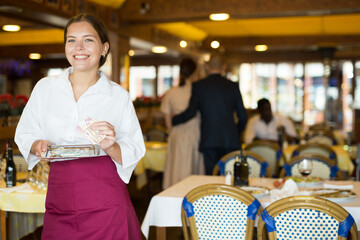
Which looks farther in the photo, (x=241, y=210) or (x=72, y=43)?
(x=241, y=210)

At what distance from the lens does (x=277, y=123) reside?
270 inches

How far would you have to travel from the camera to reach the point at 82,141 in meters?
2.00

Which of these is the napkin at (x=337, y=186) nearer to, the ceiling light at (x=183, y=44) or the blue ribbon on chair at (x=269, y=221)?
the blue ribbon on chair at (x=269, y=221)

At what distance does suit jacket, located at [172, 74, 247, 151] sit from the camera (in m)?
5.05

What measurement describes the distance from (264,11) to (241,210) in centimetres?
535

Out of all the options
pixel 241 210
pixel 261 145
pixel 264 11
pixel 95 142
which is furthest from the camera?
pixel 264 11

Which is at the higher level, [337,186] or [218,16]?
[218,16]

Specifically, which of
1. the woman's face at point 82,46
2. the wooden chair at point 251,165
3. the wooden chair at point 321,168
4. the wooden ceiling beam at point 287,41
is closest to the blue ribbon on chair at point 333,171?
the wooden chair at point 321,168

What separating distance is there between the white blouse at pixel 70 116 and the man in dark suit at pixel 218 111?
305cm

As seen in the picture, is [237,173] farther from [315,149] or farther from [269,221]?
[315,149]

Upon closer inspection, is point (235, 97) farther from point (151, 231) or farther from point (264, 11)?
point (264, 11)

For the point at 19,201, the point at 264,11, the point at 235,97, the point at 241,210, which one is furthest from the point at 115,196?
the point at 264,11

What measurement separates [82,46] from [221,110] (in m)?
3.17

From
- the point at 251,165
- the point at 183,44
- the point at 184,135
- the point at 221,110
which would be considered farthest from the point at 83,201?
the point at 183,44
